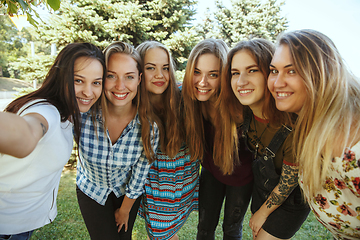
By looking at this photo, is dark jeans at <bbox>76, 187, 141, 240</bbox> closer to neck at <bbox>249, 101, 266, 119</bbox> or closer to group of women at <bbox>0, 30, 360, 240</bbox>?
group of women at <bbox>0, 30, 360, 240</bbox>

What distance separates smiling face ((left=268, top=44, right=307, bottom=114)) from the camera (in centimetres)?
166

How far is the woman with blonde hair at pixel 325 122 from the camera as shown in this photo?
55.4 inches

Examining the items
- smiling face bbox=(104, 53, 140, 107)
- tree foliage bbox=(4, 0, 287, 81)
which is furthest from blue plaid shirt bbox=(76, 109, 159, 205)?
tree foliage bbox=(4, 0, 287, 81)

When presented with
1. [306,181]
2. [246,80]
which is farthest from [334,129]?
[246,80]

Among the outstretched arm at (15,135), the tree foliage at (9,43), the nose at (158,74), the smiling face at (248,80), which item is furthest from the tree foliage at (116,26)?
the tree foliage at (9,43)

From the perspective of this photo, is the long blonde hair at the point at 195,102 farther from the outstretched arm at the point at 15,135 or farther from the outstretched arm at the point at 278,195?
the outstretched arm at the point at 15,135

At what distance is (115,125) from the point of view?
236 cm

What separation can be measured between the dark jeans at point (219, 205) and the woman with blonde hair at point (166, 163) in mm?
185

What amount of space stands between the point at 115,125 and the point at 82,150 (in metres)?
0.41

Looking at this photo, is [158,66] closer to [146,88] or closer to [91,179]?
[146,88]

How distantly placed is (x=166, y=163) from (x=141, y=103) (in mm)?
744

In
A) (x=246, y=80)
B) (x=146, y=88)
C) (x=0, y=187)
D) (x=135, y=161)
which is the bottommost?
(x=135, y=161)

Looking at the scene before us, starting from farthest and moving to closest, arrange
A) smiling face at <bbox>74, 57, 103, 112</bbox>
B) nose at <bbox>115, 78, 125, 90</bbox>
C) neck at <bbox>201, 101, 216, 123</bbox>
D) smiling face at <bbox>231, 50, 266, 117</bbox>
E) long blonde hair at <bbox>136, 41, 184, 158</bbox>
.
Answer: neck at <bbox>201, 101, 216, 123</bbox>
long blonde hair at <bbox>136, 41, 184, 158</bbox>
nose at <bbox>115, 78, 125, 90</bbox>
smiling face at <bbox>231, 50, 266, 117</bbox>
smiling face at <bbox>74, 57, 103, 112</bbox>

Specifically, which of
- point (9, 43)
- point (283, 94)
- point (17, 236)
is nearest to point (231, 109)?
point (283, 94)
